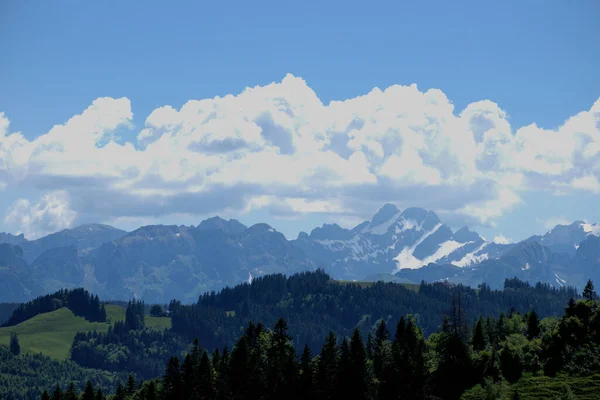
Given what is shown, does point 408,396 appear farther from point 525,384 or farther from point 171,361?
point 171,361

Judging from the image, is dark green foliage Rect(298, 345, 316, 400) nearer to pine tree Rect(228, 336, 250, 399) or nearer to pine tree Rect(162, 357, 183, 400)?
pine tree Rect(228, 336, 250, 399)

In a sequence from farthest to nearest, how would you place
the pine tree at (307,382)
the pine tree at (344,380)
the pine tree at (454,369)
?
1. the pine tree at (454,369)
2. the pine tree at (307,382)
3. the pine tree at (344,380)

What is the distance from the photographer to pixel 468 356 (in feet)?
518

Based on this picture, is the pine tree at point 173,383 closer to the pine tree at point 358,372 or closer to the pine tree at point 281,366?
the pine tree at point 281,366

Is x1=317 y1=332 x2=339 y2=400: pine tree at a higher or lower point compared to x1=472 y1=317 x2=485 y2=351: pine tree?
lower

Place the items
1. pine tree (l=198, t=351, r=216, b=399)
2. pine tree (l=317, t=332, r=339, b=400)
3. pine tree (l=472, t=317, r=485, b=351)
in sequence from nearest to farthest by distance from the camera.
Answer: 1. pine tree (l=317, t=332, r=339, b=400)
2. pine tree (l=198, t=351, r=216, b=399)
3. pine tree (l=472, t=317, r=485, b=351)

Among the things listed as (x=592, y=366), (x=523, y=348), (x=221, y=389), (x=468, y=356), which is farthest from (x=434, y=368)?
(x=221, y=389)

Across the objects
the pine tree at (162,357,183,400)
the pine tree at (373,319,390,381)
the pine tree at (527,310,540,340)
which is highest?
the pine tree at (527,310,540,340)

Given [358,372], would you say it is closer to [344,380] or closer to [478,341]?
[344,380]

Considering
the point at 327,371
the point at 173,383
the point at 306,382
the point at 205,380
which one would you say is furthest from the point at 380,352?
the point at 173,383

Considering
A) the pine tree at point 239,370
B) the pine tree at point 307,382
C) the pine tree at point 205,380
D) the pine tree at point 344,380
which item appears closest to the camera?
the pine tree at point 344,380

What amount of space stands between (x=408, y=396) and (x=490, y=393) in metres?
13.7

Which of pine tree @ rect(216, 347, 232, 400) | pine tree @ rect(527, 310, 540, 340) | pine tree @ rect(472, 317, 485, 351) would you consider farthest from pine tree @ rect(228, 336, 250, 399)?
pine tree @ rect(527, 310, 540, 340)

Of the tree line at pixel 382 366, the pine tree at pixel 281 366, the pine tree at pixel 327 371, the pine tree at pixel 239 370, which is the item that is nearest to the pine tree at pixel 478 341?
the tree line at pixel 382 366
